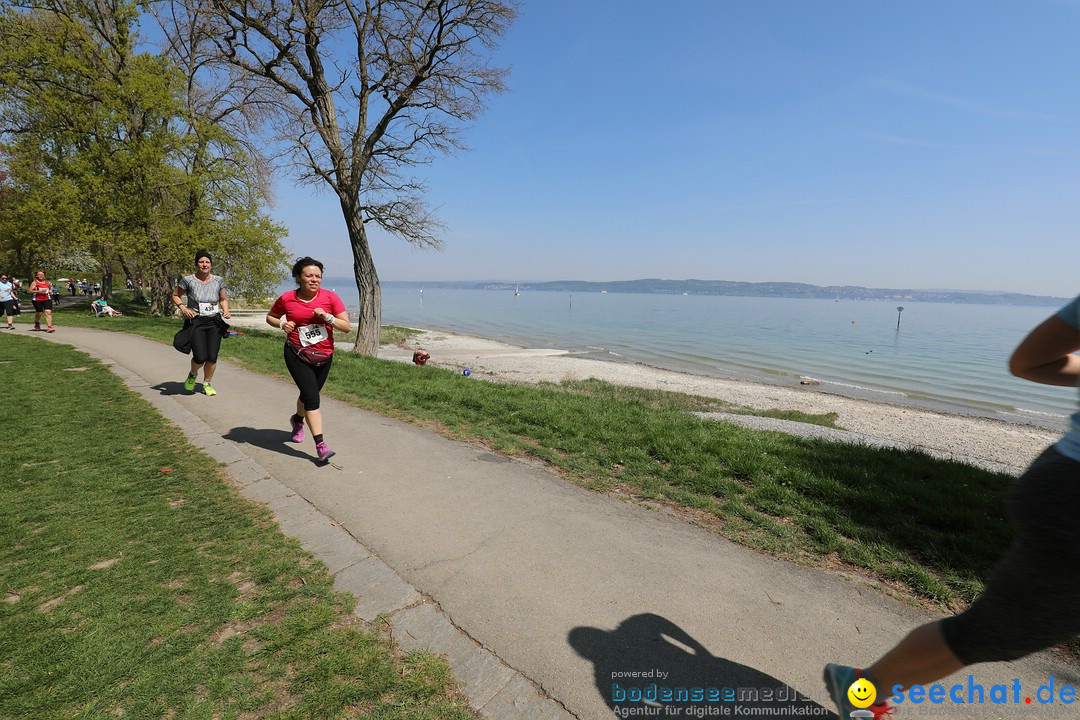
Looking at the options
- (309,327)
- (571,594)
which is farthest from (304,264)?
(571,594)

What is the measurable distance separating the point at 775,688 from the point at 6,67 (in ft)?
92.7

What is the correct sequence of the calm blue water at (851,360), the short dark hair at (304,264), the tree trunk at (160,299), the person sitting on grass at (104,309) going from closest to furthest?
the short dark hair at (304,264) → the calm blue water at (851,360) → the person sitting on grass at (104,309) → the tree trunk at (160,299)

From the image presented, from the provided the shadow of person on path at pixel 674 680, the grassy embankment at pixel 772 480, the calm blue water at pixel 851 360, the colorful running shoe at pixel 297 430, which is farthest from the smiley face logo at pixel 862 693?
the calm blue water at pixel 851 360

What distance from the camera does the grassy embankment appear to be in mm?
3416

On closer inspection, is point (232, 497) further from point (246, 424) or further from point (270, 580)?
point (246, 424)

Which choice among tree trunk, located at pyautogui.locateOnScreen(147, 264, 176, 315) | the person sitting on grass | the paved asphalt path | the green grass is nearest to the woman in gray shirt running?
the green grass

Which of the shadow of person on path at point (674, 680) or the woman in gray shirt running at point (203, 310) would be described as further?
the woman in gray shirt running at point (203, 310)

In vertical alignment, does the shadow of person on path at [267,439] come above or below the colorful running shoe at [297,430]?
below

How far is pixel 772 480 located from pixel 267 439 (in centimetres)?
571

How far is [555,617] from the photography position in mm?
2689

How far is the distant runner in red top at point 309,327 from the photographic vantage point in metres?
4.95

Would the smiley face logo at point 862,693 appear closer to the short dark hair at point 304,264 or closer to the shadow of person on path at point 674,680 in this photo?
the shadow of person on path at point 674,680

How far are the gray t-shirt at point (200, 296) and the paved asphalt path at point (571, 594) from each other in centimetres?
351

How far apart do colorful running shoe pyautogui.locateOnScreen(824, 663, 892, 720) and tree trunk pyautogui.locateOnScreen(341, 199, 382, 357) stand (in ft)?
49.1
